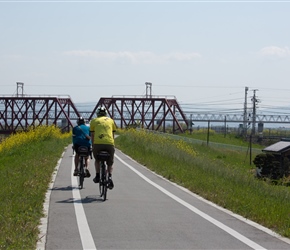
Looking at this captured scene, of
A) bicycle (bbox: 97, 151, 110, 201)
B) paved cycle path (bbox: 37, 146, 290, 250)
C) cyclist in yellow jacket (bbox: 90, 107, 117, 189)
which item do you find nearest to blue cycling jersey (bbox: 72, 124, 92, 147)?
paved cycle path (bbox: 37, 146, 290, 250)

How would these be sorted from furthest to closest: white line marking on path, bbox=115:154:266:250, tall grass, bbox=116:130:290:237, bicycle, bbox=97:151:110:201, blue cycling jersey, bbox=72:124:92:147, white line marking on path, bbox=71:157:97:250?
blue cycling jersey, bbox=72:124:92:147 < bicycle, bbox=97:151:110:201 < tall grass, bbox=116:130:290:237 < white line marking on path, bbox=115:154:266:250 < white line marking on path, bbox=71:157:97:250

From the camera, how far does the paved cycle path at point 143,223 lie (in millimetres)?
8852

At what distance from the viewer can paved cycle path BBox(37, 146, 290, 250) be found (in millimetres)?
8852

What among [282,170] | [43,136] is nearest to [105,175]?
[282,170]

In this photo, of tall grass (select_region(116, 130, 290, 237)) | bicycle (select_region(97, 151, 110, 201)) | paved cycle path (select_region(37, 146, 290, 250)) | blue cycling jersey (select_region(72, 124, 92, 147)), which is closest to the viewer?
paved cycle path (select_region(37, 146, 290, 250))

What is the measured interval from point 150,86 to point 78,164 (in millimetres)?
101678

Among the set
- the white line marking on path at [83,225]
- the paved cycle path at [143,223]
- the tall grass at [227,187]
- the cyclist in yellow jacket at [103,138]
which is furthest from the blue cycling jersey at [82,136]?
the tall grass at [227,187]

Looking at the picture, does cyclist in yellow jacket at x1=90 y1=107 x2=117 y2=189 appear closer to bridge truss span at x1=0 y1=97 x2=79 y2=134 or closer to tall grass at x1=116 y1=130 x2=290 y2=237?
tall grass at x1=116 y1=130 x2=290 y2=237

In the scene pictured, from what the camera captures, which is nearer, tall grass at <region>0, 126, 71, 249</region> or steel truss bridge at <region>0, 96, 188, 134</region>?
tall grass at <region>0, 126, 71, 249</region>

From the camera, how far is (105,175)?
13.5m

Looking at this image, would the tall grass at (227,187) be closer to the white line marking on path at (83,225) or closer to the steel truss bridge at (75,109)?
the white line marking on path at (83,225)

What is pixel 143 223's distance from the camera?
1037 centimetres

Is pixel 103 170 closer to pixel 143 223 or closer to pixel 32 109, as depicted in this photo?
pixel 143 223

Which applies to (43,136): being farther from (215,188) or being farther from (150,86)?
(150,86)
